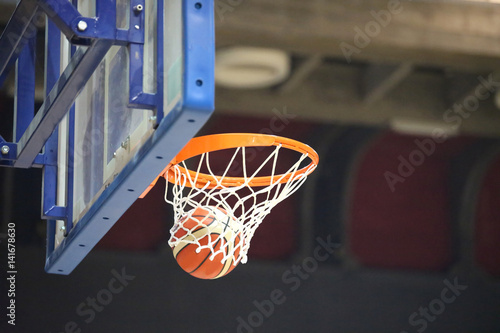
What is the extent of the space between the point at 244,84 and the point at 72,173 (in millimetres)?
3131

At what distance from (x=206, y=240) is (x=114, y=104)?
34.9 inches

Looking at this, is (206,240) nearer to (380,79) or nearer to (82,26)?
(82,26)

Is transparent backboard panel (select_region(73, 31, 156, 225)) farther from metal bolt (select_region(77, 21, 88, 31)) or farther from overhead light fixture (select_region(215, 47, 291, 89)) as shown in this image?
overhead light fixture (select_region(215, 47, 291, 89))

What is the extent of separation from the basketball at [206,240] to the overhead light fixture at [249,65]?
89.8 inches

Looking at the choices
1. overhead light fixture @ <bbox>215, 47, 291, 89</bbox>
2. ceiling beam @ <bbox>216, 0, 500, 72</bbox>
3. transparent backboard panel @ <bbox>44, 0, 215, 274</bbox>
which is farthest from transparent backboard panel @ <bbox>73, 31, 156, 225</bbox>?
overhead light fixture @ <bbox>215, 47, 291, 89</bbox>

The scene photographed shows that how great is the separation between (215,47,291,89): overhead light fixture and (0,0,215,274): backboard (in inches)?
89.7

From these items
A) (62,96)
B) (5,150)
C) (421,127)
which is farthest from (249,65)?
(62,96)

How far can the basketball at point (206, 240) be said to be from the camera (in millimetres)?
3408

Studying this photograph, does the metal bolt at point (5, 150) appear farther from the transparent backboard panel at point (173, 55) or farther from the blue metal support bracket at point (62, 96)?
the transparent backboard panel at point (173, 55)

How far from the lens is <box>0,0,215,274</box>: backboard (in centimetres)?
228

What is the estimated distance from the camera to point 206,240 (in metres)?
3.45

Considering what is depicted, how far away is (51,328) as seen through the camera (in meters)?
6.11

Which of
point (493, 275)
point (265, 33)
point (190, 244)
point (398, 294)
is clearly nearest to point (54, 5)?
point (190, 244)

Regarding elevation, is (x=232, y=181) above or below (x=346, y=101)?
above
